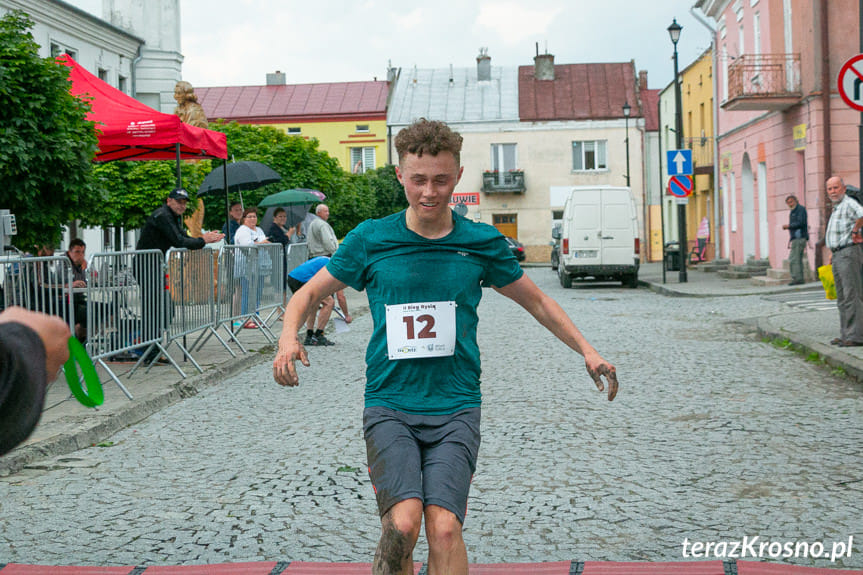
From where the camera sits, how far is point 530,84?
60.7 m

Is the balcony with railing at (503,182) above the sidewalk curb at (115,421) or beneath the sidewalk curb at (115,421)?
above

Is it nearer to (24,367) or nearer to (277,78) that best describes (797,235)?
(24,367)

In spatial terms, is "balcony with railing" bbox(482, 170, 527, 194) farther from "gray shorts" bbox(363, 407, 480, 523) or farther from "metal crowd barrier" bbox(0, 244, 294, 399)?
"gray shorts" bbox(363, 407, 480, 523)

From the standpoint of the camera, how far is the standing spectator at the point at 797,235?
22125 mm

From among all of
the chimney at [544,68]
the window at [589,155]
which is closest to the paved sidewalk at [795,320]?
the window at [589,155]

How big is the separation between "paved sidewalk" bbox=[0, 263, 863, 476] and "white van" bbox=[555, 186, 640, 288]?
976cm

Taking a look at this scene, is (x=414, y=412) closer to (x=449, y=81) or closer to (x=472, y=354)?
(x=472, y=354)

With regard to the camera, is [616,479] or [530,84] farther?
[530,84]

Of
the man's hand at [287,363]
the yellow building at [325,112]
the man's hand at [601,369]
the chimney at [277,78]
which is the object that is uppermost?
the chimney at [277,78]

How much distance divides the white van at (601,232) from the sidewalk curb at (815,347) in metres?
11.2

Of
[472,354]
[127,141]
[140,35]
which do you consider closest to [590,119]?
[140,35]

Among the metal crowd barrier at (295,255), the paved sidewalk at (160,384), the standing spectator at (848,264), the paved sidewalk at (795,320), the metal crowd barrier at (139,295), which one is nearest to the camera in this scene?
the paved sidewalk at (160,384)

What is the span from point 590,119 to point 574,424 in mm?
52665
